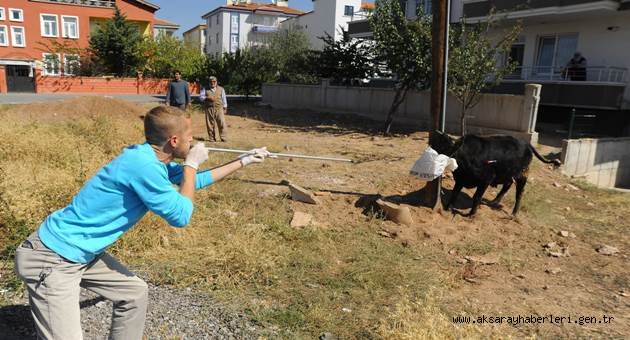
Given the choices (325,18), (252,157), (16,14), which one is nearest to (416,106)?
(252,157)

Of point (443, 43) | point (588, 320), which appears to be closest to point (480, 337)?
point (588, 320)

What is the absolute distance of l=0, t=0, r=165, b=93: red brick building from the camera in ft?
127

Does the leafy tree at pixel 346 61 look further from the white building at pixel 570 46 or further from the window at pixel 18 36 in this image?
the window at pixel 18 36

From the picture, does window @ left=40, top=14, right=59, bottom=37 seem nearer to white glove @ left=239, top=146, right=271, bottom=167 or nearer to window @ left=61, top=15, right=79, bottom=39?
window @ left=61, top=15, right=79, bottom=39

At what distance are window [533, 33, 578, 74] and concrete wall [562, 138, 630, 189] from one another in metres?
5.33

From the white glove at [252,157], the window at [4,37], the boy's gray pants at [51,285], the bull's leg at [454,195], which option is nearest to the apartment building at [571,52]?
the bull's leg at [454,195]

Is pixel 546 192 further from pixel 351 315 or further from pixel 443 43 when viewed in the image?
pixel 351 315

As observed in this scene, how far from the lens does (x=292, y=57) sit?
31047 mm

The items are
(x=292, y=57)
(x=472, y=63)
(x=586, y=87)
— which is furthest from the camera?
(x=292, y=57)

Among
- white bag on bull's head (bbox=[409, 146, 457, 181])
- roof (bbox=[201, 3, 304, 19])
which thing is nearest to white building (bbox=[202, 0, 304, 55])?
roof (bbox=[201, 3, 304, 19])

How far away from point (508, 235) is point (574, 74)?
11.9 metres

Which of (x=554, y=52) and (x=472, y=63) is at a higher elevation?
(x=554, y=52)

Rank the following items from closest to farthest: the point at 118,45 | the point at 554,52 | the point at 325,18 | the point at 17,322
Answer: the point at 17,322
the point at 554,52
the point at 118,45
the point at 325,18

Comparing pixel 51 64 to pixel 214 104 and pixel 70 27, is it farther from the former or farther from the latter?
pixel 214 104
